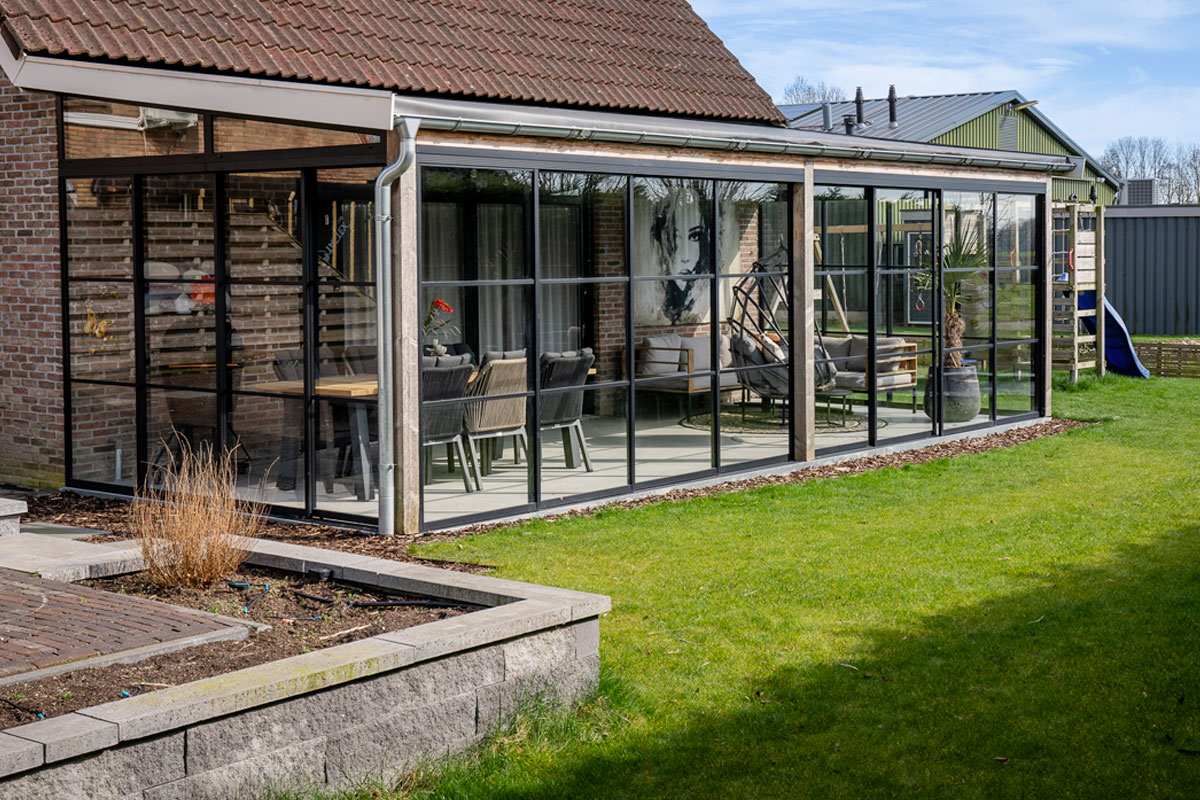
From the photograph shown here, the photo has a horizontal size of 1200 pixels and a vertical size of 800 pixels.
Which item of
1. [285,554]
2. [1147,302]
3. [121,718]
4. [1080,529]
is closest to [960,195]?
[1080,529]

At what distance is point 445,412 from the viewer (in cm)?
927

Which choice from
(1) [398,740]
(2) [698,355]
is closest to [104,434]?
(2) [698,355]

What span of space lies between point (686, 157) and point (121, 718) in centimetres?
734

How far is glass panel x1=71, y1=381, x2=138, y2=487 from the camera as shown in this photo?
33.3 feet

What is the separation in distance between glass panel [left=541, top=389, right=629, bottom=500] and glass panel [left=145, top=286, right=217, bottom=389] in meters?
2.38

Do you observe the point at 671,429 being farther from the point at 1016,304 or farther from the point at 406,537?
the point at 1016,304

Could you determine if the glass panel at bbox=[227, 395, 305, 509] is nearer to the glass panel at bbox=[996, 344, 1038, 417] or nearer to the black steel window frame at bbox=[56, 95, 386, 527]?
the black steel window frame at bbox=[56, 95, 386, 527]

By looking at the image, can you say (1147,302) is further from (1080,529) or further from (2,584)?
(2,584)

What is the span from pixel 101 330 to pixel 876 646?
21.2 ft

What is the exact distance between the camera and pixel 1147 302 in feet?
95.0

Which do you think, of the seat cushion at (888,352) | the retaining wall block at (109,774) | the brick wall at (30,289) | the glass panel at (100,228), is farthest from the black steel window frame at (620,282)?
the retaining wall block at (109,774)

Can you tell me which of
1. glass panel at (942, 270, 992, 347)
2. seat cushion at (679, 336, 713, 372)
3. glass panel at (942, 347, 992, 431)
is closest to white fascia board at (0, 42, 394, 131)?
seat cushion at (679, 336, 713, 372)

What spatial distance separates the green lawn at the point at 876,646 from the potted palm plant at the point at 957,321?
303 centimetres

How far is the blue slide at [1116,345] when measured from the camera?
770 inches
